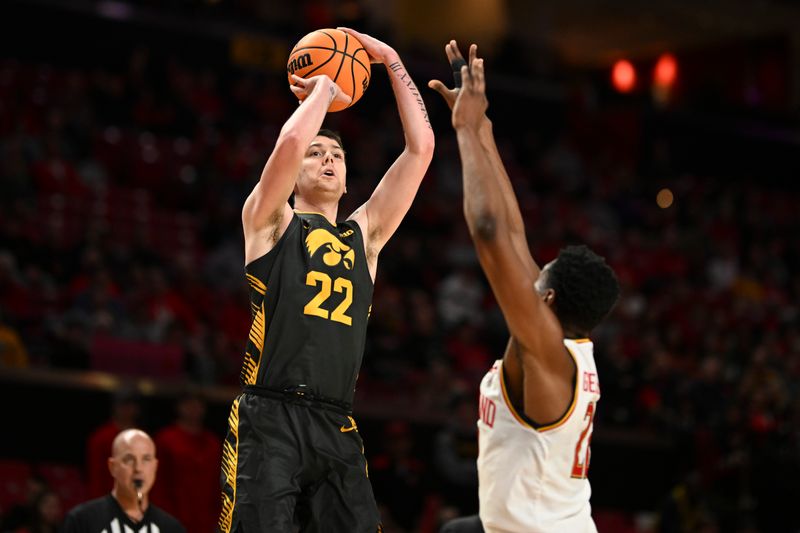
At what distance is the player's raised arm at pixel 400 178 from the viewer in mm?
5488

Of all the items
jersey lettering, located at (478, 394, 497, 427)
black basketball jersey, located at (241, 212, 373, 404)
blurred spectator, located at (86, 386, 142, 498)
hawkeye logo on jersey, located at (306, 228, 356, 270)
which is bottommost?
blurred spectator, located at (86, 386, 142, 498)

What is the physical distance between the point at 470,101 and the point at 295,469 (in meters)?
1.67

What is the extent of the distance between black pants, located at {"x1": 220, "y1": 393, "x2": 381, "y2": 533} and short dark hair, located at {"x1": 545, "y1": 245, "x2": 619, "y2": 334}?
1.19 metres

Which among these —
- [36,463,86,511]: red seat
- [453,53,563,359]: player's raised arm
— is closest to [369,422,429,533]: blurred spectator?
[36,463,86,511]: red seat

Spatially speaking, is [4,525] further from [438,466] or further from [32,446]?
[438,466]

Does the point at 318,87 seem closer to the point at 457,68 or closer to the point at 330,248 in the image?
the point at 330,248

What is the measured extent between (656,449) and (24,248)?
7.32 metres

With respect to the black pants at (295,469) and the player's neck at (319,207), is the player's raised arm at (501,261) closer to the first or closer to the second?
the black pants at (295,469)

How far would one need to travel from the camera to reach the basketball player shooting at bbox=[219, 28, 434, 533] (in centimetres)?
477

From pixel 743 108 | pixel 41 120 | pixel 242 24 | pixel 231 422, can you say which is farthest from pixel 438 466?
pixel 743 108

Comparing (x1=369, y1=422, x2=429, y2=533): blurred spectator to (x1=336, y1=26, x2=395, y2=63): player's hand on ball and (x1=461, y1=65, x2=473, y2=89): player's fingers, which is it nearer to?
(x1=336, y1=26, x2=395, y2=63): player's hand on ball

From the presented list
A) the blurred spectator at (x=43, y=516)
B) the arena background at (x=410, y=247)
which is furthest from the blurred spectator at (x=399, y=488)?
the blurred spectator at (x=43, y=516)

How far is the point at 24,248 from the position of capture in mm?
12312

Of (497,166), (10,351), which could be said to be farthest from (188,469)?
(497,166)
